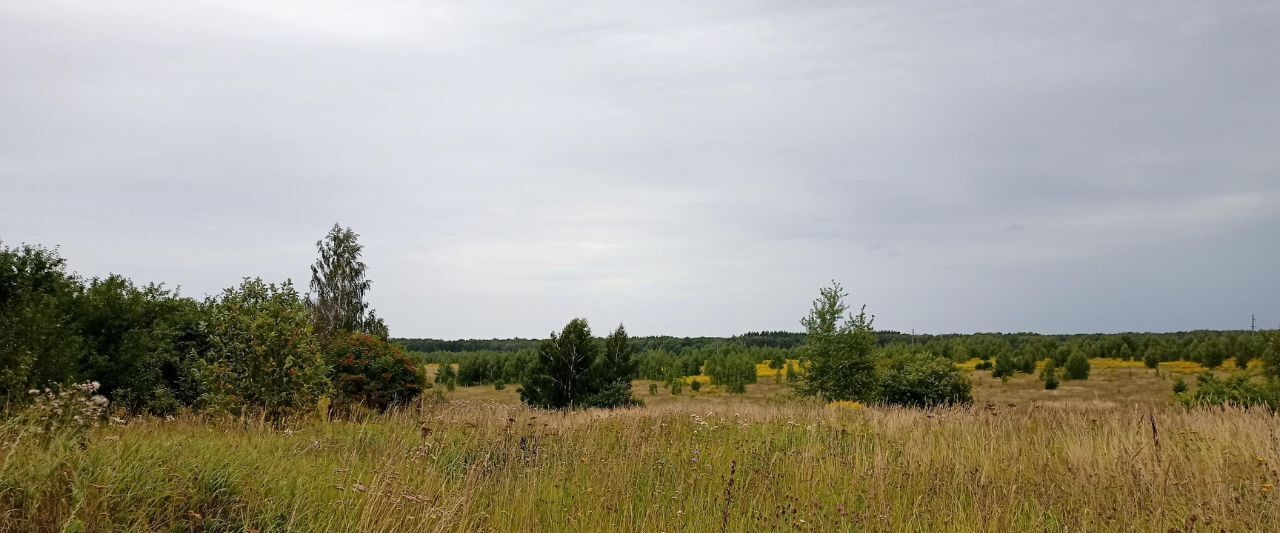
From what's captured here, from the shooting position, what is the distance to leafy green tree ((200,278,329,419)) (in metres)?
12.3

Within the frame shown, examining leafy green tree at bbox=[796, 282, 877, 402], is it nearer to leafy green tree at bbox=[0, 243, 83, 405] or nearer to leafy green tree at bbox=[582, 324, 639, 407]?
leafy green tree at bbox=[582, 324, 639, 407]

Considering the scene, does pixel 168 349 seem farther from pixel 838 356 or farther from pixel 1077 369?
pixel 1077 369

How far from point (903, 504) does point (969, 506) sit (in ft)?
2.20

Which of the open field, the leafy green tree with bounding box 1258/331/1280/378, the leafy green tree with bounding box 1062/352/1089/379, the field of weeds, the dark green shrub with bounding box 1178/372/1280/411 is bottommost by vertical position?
the open field

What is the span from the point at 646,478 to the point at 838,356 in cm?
2344

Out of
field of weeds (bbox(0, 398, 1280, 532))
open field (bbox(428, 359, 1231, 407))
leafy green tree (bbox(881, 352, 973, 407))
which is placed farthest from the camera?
open field (bbox(428, 359, 1231, 407))

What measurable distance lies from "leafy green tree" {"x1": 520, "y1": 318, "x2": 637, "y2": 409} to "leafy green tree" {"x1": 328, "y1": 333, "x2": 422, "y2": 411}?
7.77 metres

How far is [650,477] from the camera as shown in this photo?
697 centimetres

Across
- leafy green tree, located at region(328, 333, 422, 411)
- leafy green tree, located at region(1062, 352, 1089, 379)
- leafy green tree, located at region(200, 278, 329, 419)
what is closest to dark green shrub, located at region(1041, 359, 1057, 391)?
leafy green tree, located at region(1062, 352, 1089, 379)

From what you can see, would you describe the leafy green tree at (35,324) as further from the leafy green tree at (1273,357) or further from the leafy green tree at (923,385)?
the leafy green tree at (1273,357)

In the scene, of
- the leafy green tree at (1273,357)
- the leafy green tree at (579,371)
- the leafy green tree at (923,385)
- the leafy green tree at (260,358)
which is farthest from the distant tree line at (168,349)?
the leafy green tree at (1273,357)

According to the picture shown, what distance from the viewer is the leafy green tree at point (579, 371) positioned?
101 ft

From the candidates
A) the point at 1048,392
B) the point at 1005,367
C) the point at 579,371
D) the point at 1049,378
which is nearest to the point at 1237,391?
the point at 579,371

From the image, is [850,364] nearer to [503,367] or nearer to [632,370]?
[632,370]
